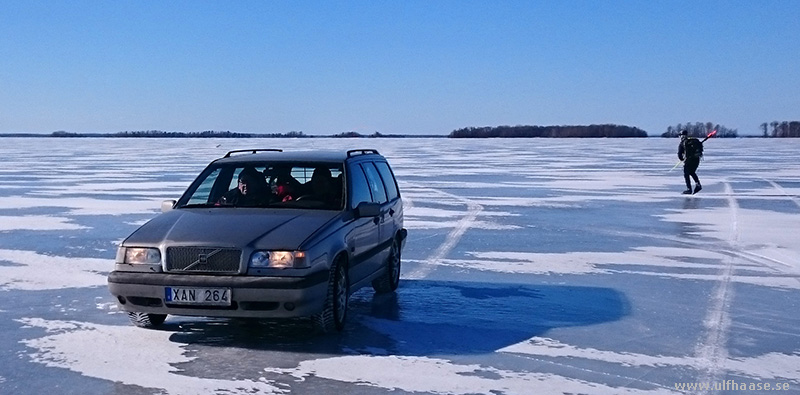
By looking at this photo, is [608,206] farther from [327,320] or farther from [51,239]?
Result: [327,320]

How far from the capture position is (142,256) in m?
6.79

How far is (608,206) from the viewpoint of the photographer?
18.9 meters

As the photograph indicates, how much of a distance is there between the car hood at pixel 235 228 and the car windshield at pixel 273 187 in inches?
10.0

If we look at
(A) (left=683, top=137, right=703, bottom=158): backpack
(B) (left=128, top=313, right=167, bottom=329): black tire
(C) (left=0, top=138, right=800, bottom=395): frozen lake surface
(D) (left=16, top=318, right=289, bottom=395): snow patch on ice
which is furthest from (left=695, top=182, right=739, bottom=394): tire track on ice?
(A) (left=683, top=137, right=703, bottom=158): backpack

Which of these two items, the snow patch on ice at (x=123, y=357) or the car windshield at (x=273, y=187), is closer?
the snow patch on ice at (x=123, y=357)

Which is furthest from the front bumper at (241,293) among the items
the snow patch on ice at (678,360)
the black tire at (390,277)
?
the black tire at (390,277)

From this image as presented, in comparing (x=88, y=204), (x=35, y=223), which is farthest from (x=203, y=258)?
(x=88, y=204)

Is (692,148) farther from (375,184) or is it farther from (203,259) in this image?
(203,259)

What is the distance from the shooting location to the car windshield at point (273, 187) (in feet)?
25.5

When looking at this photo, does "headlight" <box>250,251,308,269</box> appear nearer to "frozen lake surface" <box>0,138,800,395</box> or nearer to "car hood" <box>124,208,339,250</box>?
"car hood" <box>124,208,339,250</box>

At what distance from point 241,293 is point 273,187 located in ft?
5.43

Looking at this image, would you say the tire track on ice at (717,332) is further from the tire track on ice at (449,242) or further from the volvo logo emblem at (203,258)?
the volvo logo emblem at (203,258)

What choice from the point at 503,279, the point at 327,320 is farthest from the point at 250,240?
the point at 503,279

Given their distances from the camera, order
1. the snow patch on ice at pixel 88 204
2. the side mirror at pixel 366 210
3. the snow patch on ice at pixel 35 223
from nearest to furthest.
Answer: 1. the side mirror at pixel 366 210
2. the snow patch on ice at pixel 35 223
3. the snow patch on ice at pixel 88 204
